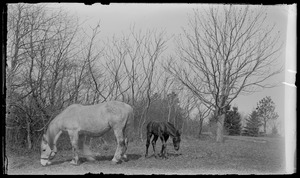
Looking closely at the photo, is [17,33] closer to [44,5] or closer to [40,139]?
[44,5]

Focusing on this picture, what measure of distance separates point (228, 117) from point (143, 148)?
3136 millimetres

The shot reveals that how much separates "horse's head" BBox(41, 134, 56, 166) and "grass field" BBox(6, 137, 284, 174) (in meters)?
0.14

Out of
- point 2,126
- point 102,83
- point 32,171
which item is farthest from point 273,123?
point 2,126

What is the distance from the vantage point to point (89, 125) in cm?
834

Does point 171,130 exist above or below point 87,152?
above

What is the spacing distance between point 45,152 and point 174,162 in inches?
117

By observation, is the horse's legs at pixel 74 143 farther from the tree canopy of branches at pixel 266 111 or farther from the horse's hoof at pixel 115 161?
the tree canopy of branches at pixel 266 111

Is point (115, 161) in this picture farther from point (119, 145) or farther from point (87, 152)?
point (87, 152)

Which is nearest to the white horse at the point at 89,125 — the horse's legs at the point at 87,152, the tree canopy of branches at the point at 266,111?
the horse's legs at the point at 87,152

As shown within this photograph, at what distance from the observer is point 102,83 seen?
10.1 m

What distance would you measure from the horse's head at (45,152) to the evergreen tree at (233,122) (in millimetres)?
5070

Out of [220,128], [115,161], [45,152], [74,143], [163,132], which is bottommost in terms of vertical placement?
[115,161]

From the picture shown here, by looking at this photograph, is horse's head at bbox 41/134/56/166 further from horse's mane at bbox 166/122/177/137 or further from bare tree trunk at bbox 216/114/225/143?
bare tree trunk at bbox 216/114/225/143

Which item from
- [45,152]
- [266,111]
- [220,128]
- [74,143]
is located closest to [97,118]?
[74,143]
